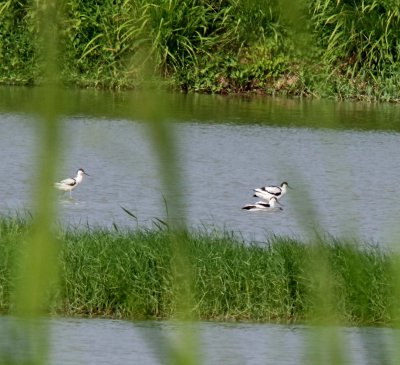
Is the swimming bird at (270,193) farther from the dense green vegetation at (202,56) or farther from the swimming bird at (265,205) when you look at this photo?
the dense green vegetation at (202,56)

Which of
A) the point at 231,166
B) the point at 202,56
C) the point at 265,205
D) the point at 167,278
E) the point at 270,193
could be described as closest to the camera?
the point at 167,278

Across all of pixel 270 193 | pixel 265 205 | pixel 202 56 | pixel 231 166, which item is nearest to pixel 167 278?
pixel 265 205

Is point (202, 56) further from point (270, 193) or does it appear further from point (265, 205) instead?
point (265, 205)

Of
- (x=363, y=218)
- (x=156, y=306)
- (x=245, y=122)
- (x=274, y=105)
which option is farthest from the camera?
(x=274, y=105)

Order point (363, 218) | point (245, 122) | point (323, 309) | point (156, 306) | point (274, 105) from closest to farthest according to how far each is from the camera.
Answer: point (323, 309) → point (156, 306) → point (363, 218) → point (245, 122) → point (274, 105)

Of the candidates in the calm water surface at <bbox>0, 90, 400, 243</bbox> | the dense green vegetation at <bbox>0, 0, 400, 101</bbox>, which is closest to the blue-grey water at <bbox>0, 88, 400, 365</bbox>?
the calm water surface at <bbox>0, 90, 400, 243</bbox>

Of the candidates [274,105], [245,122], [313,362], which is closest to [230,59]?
[274,105]

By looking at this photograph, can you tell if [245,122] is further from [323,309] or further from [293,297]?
[323,309]

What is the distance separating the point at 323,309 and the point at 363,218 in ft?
50.3

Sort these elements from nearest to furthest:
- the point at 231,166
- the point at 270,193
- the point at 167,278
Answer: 1. the point at 167,278
2. the point at 270,193
3. the point at 231,166

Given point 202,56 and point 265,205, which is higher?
point 202,56

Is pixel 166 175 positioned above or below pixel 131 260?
above

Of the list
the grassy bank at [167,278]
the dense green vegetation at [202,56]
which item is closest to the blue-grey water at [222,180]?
the grassy bank at [167,278]

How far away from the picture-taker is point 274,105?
26.1 meters
